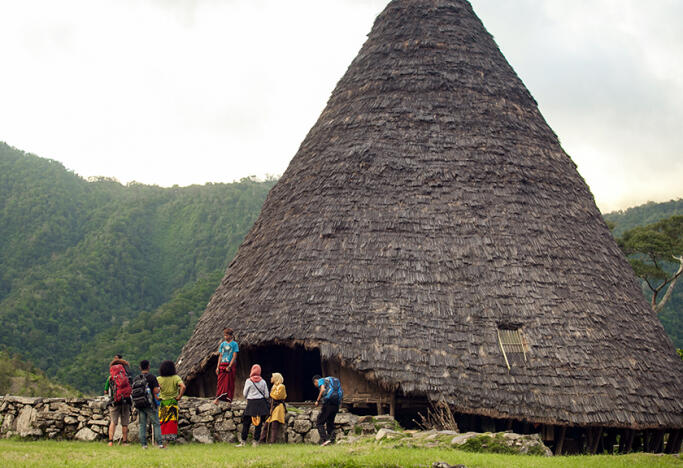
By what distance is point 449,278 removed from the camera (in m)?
12.4

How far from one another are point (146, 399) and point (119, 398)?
0.42m

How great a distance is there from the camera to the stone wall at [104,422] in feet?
31.3

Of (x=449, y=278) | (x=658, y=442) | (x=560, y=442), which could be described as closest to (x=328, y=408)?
(x=449, y=278)

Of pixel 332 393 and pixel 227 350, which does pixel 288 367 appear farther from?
pixel 332 393

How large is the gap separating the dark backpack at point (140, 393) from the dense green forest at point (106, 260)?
18.1 m

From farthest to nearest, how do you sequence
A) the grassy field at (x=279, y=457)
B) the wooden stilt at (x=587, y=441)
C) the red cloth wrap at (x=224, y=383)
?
1. the wooden stilt at (x=587, y=441)
2. the red cloth wrap at (x=224, y=383)
3. the grassy field at (x=279, y=457)

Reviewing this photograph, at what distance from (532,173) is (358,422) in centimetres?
734

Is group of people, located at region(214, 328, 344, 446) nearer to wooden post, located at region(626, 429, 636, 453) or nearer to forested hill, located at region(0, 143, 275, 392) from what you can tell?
wooden post, located at region(626, 429, 636, 453)

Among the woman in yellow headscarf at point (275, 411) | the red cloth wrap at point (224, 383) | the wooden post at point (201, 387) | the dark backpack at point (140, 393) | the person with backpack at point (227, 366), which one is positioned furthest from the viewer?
the wooden post at point (201, 387)

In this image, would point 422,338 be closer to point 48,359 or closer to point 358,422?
point 358,422

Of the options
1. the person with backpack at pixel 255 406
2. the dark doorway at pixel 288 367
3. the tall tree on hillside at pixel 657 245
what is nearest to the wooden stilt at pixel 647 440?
the dark doorway at pixel 288 367

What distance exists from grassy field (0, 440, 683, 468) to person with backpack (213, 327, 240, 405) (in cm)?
201

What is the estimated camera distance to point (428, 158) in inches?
566

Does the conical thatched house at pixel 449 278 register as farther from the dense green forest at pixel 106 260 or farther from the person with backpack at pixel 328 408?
the dense green forest at pixel 106 260
